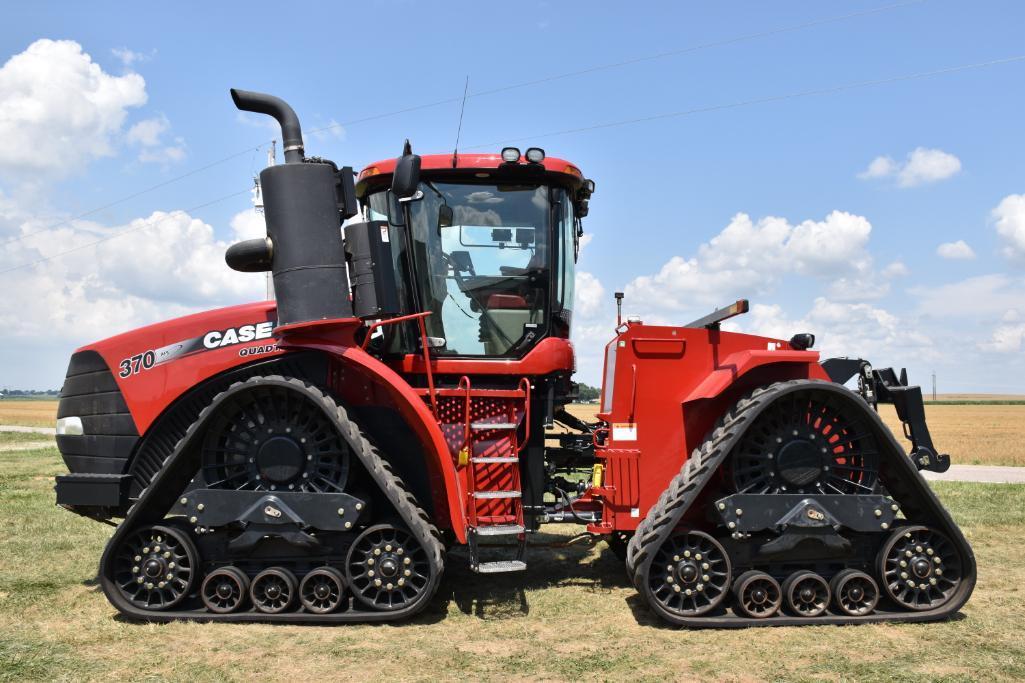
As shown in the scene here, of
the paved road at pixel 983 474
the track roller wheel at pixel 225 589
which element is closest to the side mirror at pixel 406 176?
the track roller wheel at pixel 225 589

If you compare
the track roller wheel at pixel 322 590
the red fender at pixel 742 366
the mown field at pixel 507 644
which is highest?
the red fender at pixel 742 366

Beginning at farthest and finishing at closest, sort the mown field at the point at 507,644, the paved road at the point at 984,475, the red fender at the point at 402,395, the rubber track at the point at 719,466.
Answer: the paved road at the point at 984,475 < the red fender at the point at 402,395 < the rubber track at the point at 719,466 < the mown field at the point at 507,644

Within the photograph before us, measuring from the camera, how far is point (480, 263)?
614cm

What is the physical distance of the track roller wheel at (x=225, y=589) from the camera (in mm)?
5375

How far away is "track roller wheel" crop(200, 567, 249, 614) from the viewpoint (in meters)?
5.38

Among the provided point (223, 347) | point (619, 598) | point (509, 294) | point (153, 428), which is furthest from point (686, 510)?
point (153, 428)

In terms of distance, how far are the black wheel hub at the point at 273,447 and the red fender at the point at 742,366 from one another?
2.55m

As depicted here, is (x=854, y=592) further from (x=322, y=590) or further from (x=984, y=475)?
(x=984, y=475)

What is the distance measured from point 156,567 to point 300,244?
7.92 ft

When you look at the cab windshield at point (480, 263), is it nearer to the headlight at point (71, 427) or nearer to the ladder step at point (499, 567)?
the ladder step at point (499, 567)

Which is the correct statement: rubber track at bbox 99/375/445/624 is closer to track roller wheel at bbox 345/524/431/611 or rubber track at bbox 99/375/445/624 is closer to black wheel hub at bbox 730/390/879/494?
track roller wheel at bbox 345/524/431/611

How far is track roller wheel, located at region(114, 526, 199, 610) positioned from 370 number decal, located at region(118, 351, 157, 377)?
116 cm

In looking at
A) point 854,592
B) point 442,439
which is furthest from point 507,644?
point 854,592

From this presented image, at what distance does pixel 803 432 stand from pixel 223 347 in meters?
4.19
